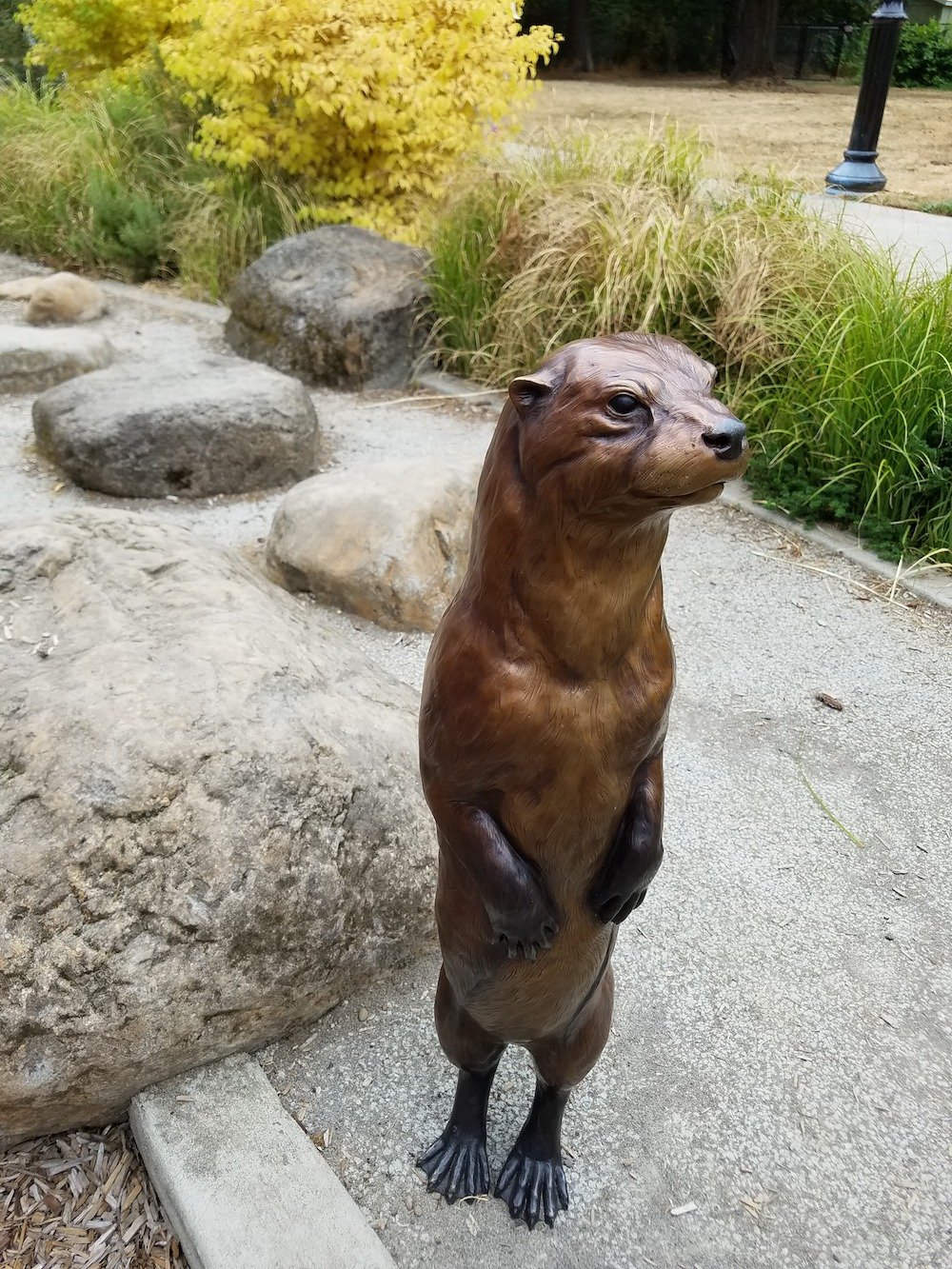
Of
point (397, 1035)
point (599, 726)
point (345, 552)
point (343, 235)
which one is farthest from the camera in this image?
point (343, 235)

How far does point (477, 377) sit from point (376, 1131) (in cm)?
523

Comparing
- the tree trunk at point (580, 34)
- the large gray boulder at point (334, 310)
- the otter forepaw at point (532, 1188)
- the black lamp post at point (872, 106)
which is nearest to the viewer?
the otter forepaw at point (532, 1188)

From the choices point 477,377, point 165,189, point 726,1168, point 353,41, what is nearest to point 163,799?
point 726,1168

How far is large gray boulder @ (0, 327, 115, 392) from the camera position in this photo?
6414mm

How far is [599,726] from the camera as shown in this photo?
132cm

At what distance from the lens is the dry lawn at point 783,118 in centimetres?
1148

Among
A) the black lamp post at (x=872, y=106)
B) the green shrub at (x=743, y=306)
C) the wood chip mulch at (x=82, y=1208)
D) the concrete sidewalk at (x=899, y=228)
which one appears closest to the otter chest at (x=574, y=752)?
the wood chip mulch at (x=82, y=1208)

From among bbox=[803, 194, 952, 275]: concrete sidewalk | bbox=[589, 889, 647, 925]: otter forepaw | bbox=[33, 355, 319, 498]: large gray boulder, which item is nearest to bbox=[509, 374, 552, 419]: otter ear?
bbox=[589, 889, 647, 925]: otter forepaw

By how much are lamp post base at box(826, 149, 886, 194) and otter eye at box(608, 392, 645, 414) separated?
393 inches

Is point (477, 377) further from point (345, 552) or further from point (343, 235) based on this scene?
point (345, 552)

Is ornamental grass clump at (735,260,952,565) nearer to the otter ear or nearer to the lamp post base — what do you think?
the otter ear

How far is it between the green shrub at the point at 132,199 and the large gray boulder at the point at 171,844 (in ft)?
20.9

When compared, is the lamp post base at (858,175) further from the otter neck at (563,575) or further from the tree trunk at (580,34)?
the tree trunk at (580,34)

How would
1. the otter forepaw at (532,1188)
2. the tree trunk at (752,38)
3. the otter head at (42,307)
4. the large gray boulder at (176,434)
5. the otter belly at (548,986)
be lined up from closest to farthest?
the otter belly at (548,986), the otter forepaw at (532,1188), the large gray boulder at (176,434), the otter head at (42,307), the tree trunk at (752,38)
